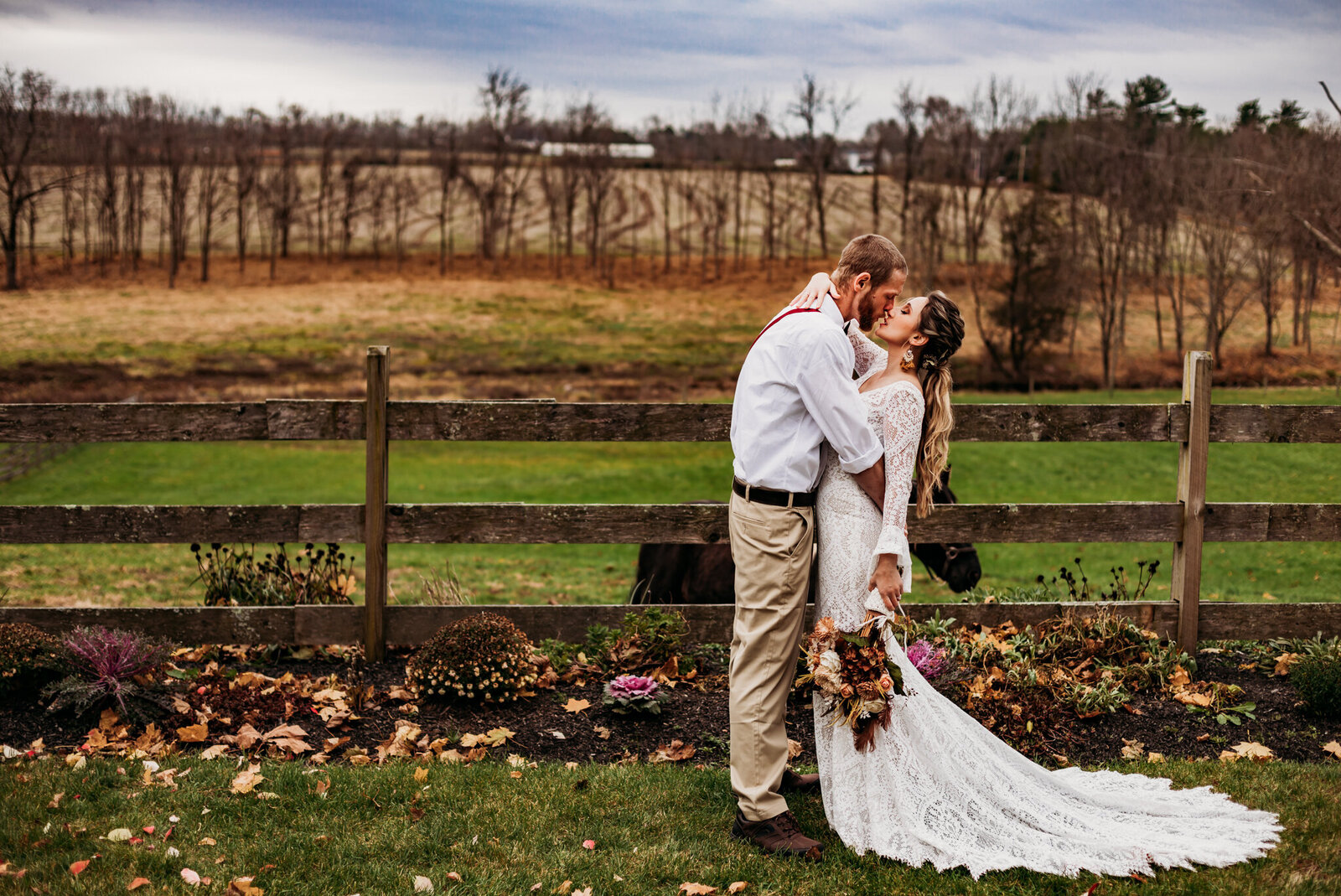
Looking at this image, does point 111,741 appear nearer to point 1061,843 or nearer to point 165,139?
point 1061,843

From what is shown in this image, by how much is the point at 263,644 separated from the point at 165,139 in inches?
2522

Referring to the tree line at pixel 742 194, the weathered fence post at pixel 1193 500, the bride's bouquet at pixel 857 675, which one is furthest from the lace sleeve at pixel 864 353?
the tree line at pixel 742 194

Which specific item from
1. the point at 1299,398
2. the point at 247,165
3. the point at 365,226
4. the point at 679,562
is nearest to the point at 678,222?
the point at 365,226

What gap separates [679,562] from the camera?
7.77 metres

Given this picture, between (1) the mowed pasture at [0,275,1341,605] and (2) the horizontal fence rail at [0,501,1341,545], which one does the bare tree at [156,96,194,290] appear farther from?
(2) the horizontal fence rail at [0,501,1341,545]

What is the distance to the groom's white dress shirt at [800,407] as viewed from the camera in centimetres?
367

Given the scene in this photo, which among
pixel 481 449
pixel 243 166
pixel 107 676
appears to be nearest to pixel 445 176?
pixel 243 166

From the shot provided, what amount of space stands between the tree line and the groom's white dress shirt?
85.5 feet

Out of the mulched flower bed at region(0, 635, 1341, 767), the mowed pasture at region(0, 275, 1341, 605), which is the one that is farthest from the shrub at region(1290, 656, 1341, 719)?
the mowed pasture at region(0, 275, 1341, 605)

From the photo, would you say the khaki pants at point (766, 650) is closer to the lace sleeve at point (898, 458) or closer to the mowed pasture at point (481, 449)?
the lace sleeve at point (898, 458)

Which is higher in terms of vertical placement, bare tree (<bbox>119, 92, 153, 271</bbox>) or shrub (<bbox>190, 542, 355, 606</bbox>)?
bare tree (<bbox>119, 92, 153, 271</bbox>)

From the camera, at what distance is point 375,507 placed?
557 centimetres

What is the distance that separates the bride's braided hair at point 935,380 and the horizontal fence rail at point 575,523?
1.48 m

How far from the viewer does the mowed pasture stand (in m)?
13.4
